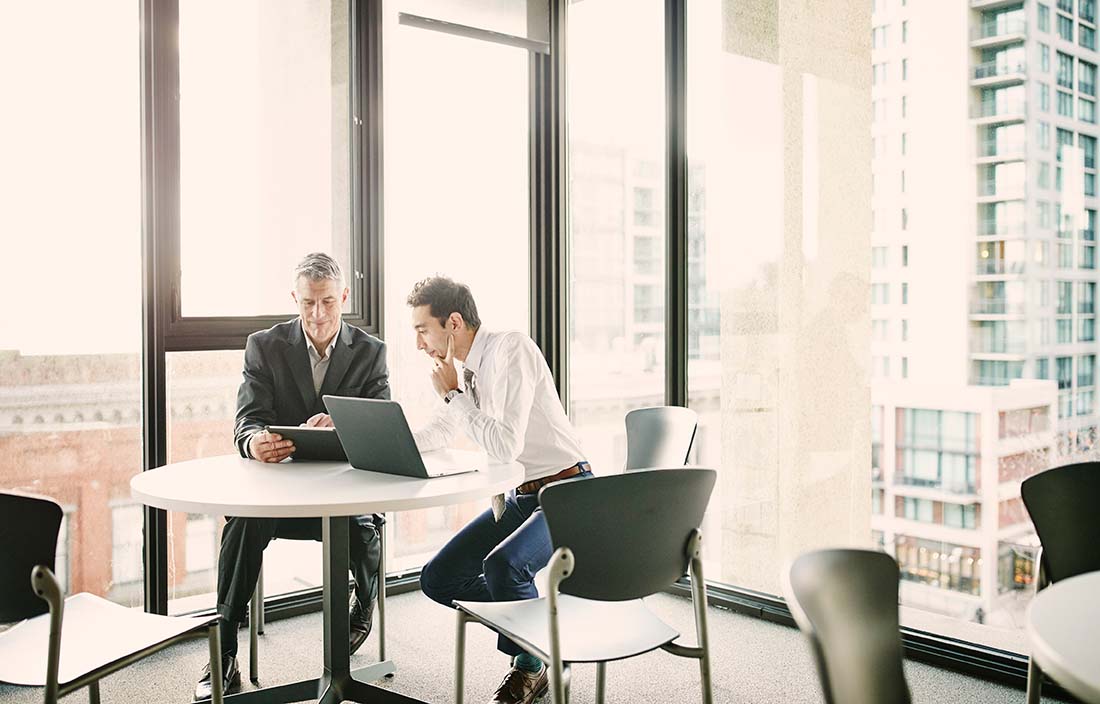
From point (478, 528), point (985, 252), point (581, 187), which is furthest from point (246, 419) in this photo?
point (985, 252)

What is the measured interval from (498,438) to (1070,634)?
178cm

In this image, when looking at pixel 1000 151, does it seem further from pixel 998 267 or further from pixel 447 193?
pixel 447 193

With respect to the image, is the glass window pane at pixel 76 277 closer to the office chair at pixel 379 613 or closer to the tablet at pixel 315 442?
the office chair at pixel 379 613

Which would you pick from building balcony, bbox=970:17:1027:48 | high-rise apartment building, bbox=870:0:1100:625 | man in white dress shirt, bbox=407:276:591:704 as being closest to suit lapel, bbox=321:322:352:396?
man in white dress shirt, bbox=407:276:591:704

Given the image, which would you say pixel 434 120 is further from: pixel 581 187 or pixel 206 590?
pixel 206 590

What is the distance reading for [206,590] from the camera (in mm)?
3896

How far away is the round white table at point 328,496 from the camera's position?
2338 mm

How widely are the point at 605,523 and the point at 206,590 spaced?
7.98ft

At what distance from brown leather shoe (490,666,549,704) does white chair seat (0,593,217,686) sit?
950mm

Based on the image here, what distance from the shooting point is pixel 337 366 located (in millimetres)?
3424

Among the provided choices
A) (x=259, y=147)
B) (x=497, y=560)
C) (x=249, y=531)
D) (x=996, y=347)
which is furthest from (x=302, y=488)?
(x=996, y=347)

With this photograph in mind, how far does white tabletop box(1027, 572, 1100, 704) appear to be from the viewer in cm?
114

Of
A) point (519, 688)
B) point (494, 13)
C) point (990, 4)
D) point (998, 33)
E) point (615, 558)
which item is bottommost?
point (519, 688)

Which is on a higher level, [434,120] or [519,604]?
[434,120]
